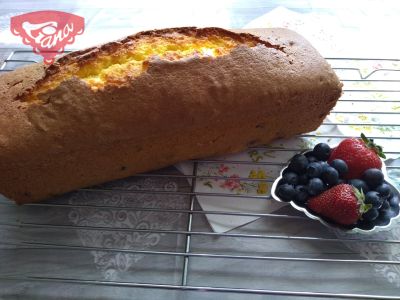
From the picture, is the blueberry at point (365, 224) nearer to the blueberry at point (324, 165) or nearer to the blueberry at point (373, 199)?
the blueberry at point (373, 199)

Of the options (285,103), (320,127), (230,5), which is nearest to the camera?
(285,103)

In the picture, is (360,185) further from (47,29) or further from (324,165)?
(47,29)

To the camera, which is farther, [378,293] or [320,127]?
[320,127]

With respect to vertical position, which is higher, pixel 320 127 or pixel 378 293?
pixel 320 127

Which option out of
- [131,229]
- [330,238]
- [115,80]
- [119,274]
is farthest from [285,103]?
[119,274]

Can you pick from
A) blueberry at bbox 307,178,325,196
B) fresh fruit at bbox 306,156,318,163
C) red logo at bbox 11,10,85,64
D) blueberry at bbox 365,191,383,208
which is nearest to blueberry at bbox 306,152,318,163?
fresh fruit at bbox 306,156,318,163

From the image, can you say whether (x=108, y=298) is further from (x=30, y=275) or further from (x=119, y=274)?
(x=30, y=275)

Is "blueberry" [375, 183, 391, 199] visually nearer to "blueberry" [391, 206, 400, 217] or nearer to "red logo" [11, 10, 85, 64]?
"blueberry" [391, 206, 400, 217]
